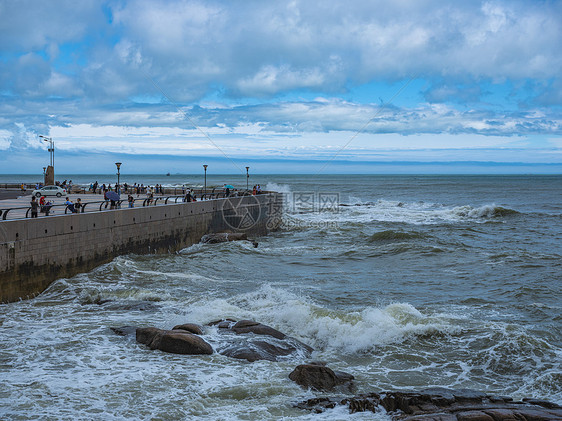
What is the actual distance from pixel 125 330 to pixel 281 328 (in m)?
4.31

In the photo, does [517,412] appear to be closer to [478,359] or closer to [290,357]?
[478,359]

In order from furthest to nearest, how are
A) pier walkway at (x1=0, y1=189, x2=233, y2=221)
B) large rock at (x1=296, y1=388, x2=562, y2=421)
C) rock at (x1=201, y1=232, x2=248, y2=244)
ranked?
rock at (x1=201, y1=232, x2=248, y2=244) → pier walkway at (x1=0, y1=189, x2=233, y2=221) → large rock at (x1=296, y1=388, x2=562, y2=421)

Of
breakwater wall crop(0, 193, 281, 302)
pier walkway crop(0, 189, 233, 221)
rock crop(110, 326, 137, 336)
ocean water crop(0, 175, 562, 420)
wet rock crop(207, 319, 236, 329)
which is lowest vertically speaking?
ocean water crop(0, 175, 562, 420)

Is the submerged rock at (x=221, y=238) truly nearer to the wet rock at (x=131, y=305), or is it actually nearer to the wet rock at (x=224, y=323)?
the wet rock at (x=131, y=305)

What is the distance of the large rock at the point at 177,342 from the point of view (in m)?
12.8

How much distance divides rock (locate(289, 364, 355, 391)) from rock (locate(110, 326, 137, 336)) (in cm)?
518

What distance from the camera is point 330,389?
34.6 ft

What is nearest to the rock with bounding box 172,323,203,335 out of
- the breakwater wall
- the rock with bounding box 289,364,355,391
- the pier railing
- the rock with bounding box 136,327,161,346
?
the rock with bounding box 136,327,161,346

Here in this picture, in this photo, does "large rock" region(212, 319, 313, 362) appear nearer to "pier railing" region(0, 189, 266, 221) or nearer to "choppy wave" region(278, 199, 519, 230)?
"pier railing" region(0, 189, 266, 221)

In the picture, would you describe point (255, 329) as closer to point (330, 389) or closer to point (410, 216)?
point (330, 389)

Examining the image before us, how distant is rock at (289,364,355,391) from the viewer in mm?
10602

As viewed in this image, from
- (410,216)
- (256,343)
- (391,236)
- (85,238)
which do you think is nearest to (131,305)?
(256,343)

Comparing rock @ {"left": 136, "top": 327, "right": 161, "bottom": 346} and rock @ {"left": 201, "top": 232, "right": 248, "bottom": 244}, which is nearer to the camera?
rock @ {"left": 136, "top": 327, "right": 161, "bottom": 346}

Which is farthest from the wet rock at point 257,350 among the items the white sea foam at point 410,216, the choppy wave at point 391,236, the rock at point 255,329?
the white sea foam at point 410,216
